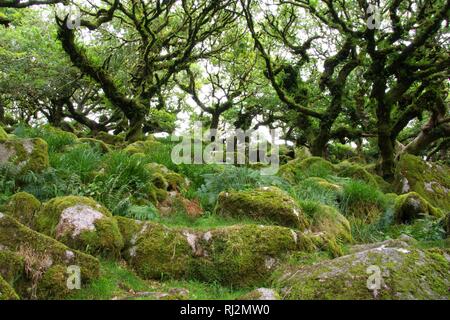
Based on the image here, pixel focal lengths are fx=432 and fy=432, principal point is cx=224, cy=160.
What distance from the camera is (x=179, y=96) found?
1004 inches

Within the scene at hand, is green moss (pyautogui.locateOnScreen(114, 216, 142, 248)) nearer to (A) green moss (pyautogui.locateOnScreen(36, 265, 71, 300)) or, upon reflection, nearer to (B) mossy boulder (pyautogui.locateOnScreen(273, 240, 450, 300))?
(A) green moss (pyautogui.locateOnScreen(36, 265, 71, 300))

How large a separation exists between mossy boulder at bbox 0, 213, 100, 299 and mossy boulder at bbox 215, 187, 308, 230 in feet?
9.03

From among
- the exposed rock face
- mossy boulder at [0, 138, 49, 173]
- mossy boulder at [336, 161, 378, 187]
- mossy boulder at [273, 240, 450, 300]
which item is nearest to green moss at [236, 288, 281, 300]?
the exposed rock face

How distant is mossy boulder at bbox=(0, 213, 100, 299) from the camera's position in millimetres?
3881

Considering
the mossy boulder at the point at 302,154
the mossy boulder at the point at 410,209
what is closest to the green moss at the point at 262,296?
the mossy boulder at the point at 410,209

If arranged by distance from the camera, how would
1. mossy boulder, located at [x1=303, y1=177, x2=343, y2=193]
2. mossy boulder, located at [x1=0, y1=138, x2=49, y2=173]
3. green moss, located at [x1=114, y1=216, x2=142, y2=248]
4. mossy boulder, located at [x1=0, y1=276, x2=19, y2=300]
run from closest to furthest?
mossy boulder, located at [x1=0, y1=276, x2=19, y2=300] < green moss, located at [x1=114, y1=216, x2=142, y2=248] < mossy boulder, located at [x1=0, y1=138, x2=49, y2=173] < mossy boulder, located at [x1=303, y1=177, x2=343, y2=193]

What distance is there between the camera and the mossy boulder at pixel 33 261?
388cm

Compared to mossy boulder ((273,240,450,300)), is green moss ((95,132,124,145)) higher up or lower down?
higher up

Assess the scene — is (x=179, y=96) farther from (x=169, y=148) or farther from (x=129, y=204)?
(x=129, y=204)

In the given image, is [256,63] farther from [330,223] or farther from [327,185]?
[330,223]

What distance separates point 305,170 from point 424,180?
10.1 ft

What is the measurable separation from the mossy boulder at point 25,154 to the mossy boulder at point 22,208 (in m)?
1.61

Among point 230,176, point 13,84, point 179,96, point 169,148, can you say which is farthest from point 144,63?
point 179,96

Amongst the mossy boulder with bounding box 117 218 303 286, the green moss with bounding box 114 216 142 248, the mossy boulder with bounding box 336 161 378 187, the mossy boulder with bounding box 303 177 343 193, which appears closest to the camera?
the mossy boulder with bounding box 117 218 303 286
